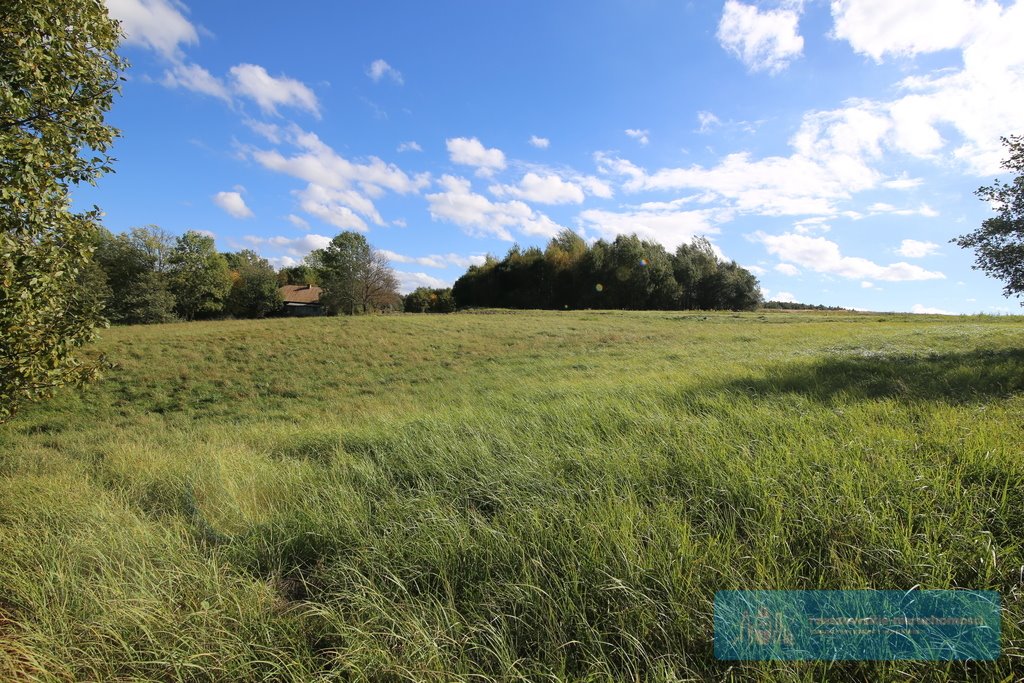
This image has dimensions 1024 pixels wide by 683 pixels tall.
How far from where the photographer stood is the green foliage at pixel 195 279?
54.6 meters

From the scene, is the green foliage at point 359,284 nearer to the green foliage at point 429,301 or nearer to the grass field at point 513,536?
the green foliage at point 429,301

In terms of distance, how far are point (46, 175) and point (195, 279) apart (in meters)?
63.0

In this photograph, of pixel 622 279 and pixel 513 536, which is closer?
pixel 513 536

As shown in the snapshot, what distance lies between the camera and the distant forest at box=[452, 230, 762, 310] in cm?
6172

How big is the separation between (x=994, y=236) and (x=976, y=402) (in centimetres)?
1077

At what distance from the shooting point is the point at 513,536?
2.97 meters

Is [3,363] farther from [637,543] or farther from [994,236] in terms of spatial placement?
[994,236]

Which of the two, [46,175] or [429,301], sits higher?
[429,301]

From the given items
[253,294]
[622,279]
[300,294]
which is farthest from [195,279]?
[622,279]

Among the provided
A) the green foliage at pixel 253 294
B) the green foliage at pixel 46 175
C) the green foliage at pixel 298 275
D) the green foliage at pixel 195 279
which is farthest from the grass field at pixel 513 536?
the green foliage at pixel 298 275

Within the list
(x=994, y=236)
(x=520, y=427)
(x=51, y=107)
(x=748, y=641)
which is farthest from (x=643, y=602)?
(x=994, y=236)

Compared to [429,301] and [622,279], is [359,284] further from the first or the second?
[622,279]

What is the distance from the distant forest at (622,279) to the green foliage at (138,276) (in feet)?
137

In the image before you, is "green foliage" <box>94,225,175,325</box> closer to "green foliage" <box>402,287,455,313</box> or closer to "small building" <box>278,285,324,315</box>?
"small building" <box>278,285,324,315</box>
